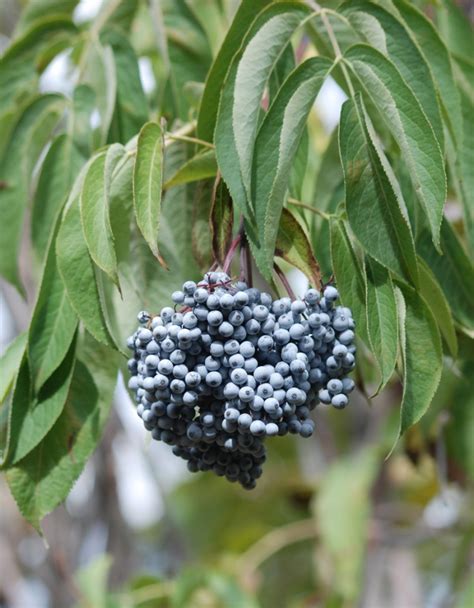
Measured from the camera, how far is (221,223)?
117 centimetres

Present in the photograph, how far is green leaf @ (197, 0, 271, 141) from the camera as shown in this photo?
1.24 m

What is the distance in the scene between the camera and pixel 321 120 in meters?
3.79

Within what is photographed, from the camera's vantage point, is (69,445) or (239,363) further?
(69,445)

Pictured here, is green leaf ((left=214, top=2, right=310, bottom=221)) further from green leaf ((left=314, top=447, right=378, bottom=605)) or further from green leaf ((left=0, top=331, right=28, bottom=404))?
green leaf ((left=314, top=447, right=378, bottom=605))

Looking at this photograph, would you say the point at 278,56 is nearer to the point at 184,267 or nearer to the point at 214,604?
the point at 184,267

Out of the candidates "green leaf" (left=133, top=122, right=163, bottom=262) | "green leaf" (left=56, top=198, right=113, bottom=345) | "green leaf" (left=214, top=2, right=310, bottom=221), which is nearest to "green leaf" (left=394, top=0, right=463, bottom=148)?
"green leaf" (left=214, top=2, right=310, bottom=221)

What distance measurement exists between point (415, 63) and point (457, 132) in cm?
15

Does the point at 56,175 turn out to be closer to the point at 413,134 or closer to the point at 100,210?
the point at 100,210

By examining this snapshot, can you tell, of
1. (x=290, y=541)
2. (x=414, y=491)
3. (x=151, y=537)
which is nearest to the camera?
(x=290, y=541)

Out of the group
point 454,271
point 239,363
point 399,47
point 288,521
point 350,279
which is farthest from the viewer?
point 288,521

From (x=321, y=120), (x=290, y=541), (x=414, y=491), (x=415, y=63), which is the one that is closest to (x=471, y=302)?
(x=415, y=63)

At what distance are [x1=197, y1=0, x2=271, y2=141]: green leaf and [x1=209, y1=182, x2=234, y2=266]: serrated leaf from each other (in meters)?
0.15

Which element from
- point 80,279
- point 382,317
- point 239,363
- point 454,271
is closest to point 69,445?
point 80,279

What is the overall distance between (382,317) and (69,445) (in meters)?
0.49
